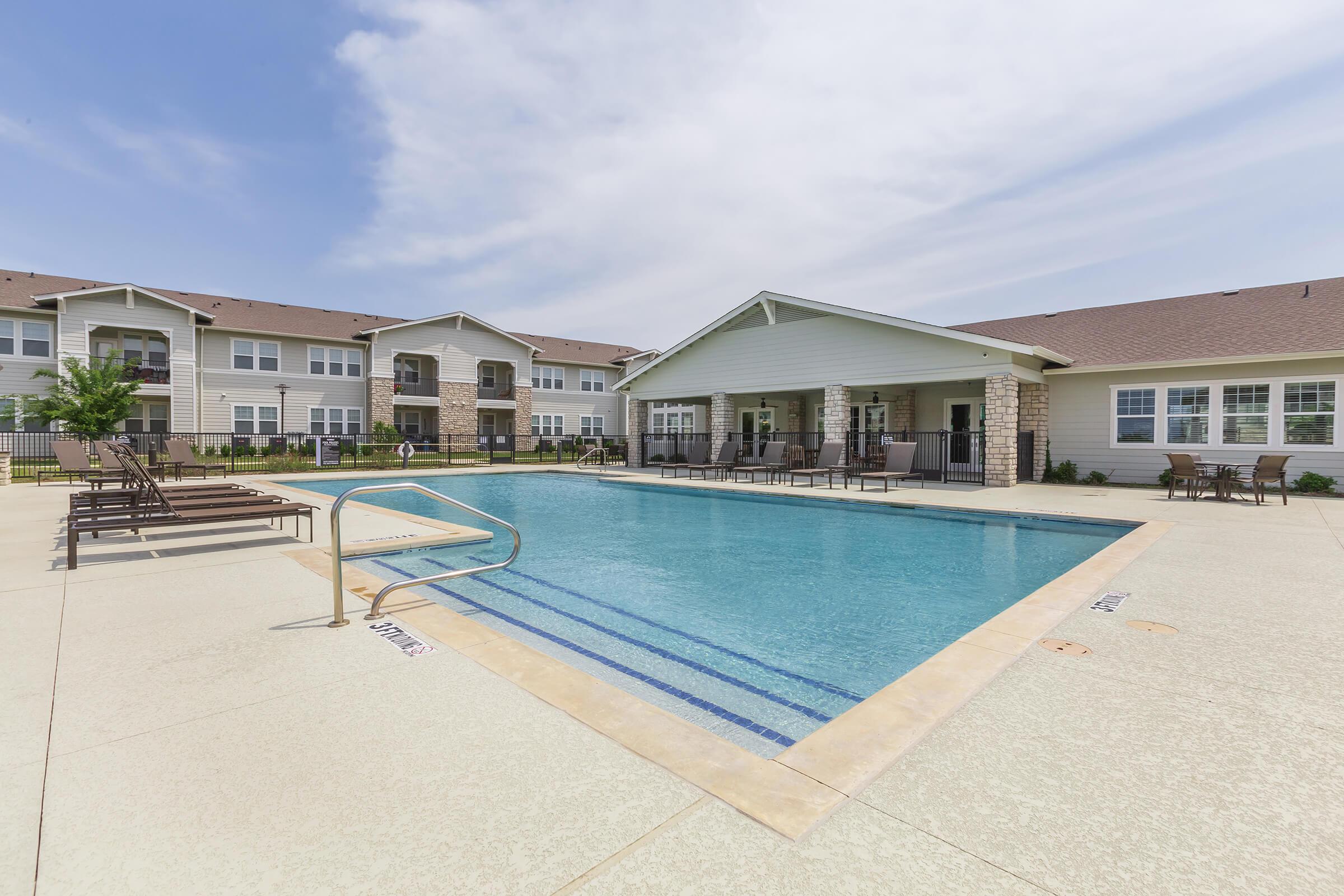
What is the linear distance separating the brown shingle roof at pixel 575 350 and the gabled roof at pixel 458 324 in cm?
152

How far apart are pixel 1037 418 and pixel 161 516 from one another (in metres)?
19.0

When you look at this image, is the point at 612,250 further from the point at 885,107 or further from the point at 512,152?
the point at 885,107

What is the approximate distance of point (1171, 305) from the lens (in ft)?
58.6

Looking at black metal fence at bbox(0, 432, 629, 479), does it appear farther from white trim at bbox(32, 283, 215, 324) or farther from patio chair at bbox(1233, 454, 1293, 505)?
patio chair at bbox(1233, 454, 1293, 505)

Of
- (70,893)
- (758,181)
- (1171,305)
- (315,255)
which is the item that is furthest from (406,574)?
(315,255)

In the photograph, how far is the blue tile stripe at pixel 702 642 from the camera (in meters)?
Answer: 3.70

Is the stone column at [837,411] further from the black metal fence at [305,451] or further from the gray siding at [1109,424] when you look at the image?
the black metal fence at [305,451]

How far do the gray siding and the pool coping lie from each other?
14151 mm

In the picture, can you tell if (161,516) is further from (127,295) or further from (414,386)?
(414,386)

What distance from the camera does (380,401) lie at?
99.6 feet

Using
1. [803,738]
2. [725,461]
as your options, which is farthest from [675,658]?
[725,461]

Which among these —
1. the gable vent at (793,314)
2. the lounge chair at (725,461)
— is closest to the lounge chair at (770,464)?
the lounge chair at (725,461)

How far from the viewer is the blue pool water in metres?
3.76

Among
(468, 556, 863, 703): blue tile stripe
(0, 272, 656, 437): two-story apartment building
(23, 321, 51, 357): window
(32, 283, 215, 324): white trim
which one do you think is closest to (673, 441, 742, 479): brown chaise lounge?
(468, 556, 863, 703): blue tile stripe
